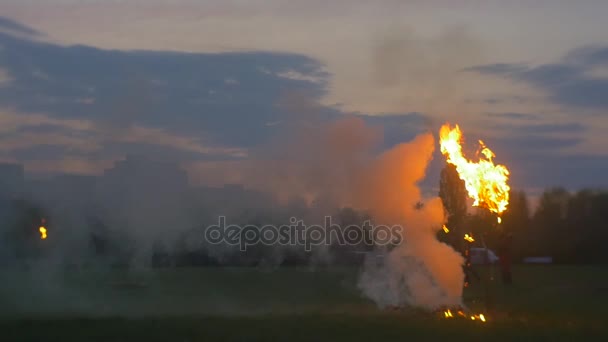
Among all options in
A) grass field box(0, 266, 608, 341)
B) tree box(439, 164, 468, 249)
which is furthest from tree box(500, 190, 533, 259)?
tree box(439, 164, 468, 249)

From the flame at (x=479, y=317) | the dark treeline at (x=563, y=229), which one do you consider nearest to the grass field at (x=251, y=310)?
the flame at (x=479, y=317)

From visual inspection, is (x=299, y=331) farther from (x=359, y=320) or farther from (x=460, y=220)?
(x=460, y=220)

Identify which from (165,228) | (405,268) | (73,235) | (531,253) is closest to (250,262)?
(165,228)

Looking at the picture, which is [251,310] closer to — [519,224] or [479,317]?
[479,317]

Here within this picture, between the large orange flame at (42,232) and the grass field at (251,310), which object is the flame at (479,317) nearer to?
the grass field at (251,310)

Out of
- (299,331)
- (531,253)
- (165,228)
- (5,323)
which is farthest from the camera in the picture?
(531,253)

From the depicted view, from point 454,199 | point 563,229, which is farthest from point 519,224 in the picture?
point 454,199

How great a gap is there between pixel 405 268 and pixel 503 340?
297 inches

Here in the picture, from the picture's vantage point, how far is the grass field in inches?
959

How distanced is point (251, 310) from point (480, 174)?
10.0m

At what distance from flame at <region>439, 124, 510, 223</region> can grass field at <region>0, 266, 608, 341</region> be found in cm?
390

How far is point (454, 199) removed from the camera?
34531 mm

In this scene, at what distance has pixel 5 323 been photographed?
2730 centimetres

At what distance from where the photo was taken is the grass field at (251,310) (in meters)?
24.4
